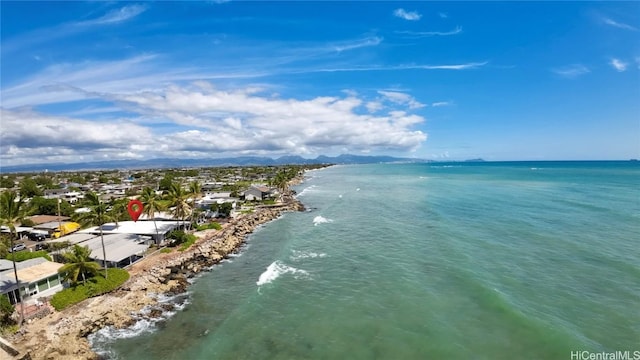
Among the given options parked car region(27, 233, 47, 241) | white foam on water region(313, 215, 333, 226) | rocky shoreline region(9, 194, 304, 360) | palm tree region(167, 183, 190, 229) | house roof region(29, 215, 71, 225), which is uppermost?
palm tree region(167, 183, 190, 229)

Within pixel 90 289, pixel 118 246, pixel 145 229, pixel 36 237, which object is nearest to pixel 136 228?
pixel 145 229

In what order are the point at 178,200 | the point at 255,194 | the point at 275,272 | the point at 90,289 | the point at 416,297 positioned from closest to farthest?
1. the point at 416,297
2. the point at 90,289
3. the point at 275,272
4. the point at 178,200
5. the point at 255,194

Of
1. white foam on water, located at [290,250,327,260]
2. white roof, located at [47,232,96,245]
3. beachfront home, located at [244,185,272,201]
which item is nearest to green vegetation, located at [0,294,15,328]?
white roof, located at [47,232,96,245]

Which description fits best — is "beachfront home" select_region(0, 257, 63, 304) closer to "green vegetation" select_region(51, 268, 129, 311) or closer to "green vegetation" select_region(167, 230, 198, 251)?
"green vegetation" select_region(51, 268, 129, 311)

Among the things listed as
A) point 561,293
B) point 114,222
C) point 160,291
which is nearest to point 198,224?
point 114,222

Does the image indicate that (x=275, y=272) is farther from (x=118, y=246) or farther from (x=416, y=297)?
(x=118, y=246)

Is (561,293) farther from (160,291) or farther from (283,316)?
(160,291)
